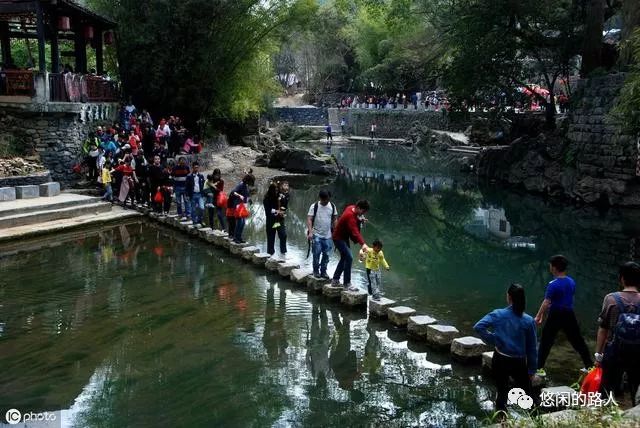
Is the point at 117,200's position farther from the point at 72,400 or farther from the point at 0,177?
the point at 72,400

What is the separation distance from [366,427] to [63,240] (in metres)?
10.2

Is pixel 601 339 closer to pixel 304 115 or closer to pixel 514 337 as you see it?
pixel 514 337

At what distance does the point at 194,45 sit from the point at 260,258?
15559mm

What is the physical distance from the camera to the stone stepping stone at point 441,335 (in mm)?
7938

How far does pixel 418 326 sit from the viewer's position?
329 inches

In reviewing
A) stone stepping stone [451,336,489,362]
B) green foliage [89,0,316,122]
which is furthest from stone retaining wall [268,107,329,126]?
stone stepping stone [451,336,489,362]

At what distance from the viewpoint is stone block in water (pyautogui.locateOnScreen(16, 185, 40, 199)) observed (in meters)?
16.0

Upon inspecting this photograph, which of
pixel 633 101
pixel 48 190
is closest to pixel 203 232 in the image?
pixel 48 190

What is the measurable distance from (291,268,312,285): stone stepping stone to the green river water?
243mm

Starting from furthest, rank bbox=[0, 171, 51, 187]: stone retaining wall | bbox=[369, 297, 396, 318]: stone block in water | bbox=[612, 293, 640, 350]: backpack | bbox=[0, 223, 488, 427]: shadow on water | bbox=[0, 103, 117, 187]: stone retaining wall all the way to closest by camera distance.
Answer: bbox=[0, 103, 117, 187]: stone retaining wall → bbox=[0, 171, 51, 187]: stone retaining wall → bbox=[369, 297, 396, 318]: stone block in water → bbox=[0, 223, 488, 427]: shadow on water → bbox=[612, 293, 640, 350]: backpack

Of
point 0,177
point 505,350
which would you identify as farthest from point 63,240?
point 505,350

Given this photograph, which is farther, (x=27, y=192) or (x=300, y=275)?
(x=27, y=192)

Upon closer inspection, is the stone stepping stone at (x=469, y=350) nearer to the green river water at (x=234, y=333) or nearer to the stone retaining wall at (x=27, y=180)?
the green river water at (x=234, y=333)

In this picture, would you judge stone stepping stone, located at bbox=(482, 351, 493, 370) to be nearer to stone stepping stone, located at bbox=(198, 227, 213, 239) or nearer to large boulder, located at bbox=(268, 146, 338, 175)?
stone stepping stone, located at bbox=(198, 227, 213, 239)
